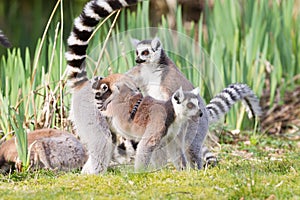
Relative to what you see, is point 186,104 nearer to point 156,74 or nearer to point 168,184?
point 156,74

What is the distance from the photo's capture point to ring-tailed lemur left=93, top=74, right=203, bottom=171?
4832 millimetres

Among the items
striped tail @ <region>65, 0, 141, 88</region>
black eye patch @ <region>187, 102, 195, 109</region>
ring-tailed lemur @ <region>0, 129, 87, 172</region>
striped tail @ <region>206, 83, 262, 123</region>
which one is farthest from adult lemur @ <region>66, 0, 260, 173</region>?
striped tail @ <region>206, 83, 262, 123</region>

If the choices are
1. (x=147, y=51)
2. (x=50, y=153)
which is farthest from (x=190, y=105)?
(x=50, y=153)

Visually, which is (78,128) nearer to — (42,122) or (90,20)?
(90,20)

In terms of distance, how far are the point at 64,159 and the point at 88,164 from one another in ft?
1.60

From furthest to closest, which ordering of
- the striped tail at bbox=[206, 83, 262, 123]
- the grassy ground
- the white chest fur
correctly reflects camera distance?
the striped tail at bbox=[206, 83, 262, 123] → the white chest fur → the grassy ground

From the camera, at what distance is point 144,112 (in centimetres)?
485

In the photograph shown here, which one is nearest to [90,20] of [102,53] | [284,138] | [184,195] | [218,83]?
[102,53]

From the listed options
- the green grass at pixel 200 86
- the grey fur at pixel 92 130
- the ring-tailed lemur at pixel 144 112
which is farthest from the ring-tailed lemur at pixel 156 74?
the green grass at pixel 200 86

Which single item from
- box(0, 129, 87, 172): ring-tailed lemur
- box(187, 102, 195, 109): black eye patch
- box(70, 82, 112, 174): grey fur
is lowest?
box(0, 129, 87, 172): ring-tailed lemur

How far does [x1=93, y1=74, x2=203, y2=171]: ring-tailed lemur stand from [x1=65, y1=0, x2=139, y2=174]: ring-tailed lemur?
0.19 metres

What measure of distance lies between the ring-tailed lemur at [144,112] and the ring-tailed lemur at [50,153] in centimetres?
91

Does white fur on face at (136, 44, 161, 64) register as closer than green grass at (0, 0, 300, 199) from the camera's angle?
No

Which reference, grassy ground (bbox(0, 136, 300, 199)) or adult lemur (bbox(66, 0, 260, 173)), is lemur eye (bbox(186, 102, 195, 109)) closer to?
adult lemur (bbox(66, 0, 260, 173))
